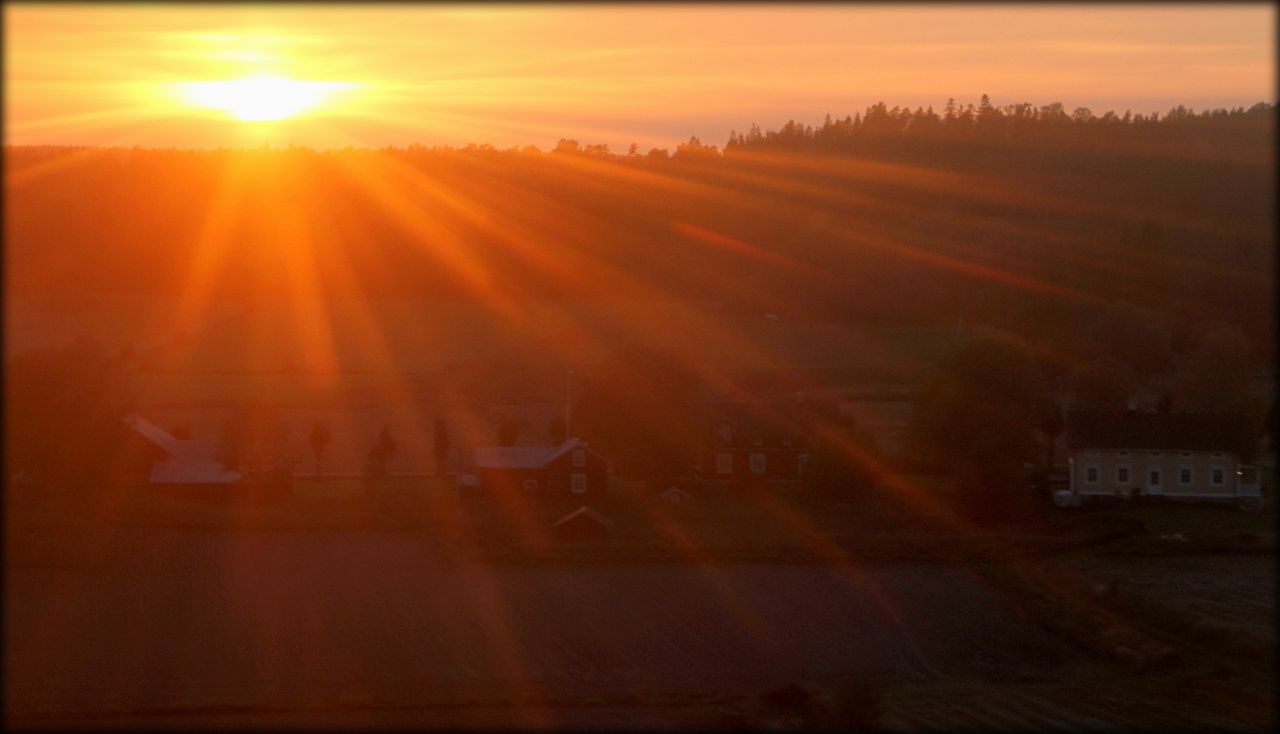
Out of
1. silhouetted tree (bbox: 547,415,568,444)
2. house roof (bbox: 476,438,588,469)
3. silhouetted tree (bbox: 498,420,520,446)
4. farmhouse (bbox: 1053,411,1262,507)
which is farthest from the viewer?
silhouetted tree (bbox: 547,415,568,444)

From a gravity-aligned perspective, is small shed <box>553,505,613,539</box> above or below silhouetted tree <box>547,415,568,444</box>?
below

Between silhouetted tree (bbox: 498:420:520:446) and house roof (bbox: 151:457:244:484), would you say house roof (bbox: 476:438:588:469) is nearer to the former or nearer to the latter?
silhouetted tree (bbox: 498:420:520:446)

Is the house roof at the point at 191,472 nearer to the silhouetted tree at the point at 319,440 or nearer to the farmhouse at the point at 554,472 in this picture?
the silhouetted tree at the point at 319,440

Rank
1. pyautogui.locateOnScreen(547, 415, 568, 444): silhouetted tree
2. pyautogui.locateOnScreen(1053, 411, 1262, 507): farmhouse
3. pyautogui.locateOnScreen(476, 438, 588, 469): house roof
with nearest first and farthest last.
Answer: pyautogui.locateOnScreen(476, 438, 588, 469): house roof < pyautogui.locateOnScreen(1053, 411, 1262, 507): farmhouse < pyautogui.locateOnScreen(547, 415, 568, 444): silhouetted tree

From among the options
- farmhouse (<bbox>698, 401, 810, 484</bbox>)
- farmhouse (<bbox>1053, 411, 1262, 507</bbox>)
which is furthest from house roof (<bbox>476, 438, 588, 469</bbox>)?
farmhouse (<bbox>1053, 411, 1262, 507</bbox>)

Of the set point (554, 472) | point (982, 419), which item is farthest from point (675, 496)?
point (982, 419)

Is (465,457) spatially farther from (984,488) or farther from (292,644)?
(292,644)

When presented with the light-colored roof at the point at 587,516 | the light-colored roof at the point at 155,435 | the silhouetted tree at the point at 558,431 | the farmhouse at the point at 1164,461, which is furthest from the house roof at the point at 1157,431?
the light-colored roof at the point at 155,435
